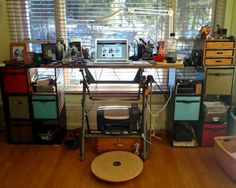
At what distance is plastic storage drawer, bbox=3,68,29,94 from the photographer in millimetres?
2441

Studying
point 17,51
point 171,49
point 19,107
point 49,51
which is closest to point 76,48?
point 49,51

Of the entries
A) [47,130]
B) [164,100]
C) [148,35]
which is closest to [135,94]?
[164,100]

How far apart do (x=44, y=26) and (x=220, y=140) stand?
2288mm

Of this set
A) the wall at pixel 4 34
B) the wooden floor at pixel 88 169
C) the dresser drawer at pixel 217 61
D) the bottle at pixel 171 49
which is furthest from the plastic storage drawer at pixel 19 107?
the dresser drawer at pixel 217 61

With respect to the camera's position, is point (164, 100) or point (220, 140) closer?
point (220, 140)

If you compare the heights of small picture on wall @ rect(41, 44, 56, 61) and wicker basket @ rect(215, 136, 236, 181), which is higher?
small picture on wall @ rect(41, 44, 56, 61)

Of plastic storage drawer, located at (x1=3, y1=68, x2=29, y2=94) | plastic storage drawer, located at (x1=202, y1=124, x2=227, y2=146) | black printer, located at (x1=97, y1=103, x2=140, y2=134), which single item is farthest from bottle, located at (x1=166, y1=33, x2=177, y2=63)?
plastic storage drawer, located at (x1=3, y1=68, x2=29, y2=94)

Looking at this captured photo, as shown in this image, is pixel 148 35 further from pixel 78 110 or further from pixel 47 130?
pixel 47 130

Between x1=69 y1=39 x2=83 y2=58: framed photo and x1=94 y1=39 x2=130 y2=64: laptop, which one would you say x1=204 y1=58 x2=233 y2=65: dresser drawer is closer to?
x1=94 y1=39 x2=130 y2=64: laptop

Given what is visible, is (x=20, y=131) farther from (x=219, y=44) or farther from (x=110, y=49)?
(x=219, y=44)

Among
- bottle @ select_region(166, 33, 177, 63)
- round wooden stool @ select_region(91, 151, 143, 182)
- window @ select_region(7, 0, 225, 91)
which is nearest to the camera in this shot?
round wooden stool @ select_region(91, 151, 143, 182)

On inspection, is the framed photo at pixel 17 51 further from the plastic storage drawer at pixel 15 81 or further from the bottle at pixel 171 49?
the bottle at pixel 171 49

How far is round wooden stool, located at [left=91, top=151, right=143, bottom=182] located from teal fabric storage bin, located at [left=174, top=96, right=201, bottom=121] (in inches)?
26.5

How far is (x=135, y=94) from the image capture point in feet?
8.47
